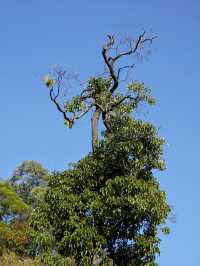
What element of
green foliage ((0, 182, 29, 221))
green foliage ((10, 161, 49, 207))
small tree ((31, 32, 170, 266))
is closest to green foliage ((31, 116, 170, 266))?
small tree ((31, 32, 170, 266))

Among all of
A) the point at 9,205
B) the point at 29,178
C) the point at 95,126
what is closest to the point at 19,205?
the point at 9,205

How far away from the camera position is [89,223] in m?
17.4

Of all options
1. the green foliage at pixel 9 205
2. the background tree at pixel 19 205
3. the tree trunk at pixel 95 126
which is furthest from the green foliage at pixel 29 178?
the tree trunk at pixel 95 126

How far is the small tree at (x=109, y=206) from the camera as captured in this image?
56.5 ft

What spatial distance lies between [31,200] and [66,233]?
86.5 feet

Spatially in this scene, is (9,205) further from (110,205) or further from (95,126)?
(110,205)

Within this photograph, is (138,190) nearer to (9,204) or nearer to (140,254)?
(140,254)

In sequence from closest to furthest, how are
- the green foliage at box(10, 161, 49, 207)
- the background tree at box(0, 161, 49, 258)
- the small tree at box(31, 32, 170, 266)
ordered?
1. the small tree at box(31, 32, 170, 266)
2. the background tree at box(0, 161, 49, 258)
3. the green foliage at box(10, 161, 49, 207)

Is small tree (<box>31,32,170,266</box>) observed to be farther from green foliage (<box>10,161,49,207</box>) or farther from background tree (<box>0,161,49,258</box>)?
green foliage (<box>10,161,49,207</box>)

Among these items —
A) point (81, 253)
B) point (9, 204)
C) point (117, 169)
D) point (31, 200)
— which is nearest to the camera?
point (81, 253)

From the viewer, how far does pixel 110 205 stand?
1720 centimetres

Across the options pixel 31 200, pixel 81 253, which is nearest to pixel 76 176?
pixel 81 253

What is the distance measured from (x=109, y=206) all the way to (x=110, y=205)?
76 mm

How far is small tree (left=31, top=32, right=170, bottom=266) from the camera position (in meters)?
17.2
